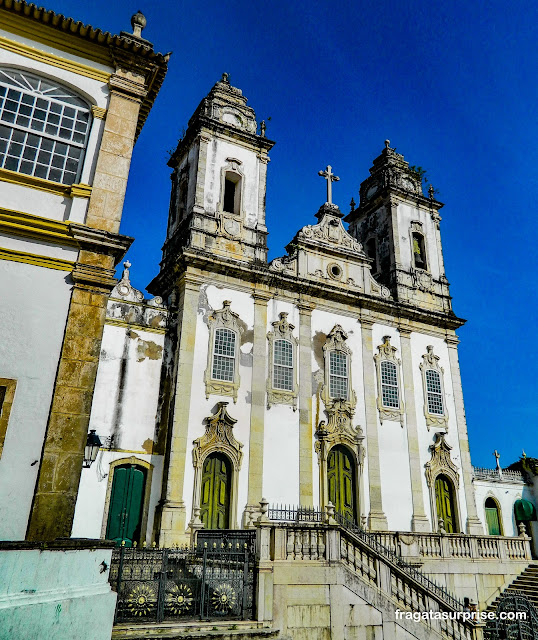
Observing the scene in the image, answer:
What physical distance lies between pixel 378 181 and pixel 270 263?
30.7 feet

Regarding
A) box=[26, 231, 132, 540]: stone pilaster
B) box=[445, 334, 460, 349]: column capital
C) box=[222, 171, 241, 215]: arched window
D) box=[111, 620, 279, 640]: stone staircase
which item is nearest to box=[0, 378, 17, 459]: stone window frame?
box=[26, 231, 132, 540]: stone pilaster

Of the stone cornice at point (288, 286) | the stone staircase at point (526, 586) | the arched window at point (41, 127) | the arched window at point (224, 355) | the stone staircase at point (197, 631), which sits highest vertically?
the stone cornice at point (288, 286)

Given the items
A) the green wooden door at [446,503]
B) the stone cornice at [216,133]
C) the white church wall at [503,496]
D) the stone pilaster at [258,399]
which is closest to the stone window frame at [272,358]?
the stone pilaster at [258,399]

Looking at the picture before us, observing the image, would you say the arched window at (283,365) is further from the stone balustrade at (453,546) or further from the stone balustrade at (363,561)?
the stone balustrade at (363,561)

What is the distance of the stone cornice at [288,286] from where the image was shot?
56.1 ft

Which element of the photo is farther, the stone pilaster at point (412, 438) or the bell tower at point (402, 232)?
the bell tower at point (402, 232)

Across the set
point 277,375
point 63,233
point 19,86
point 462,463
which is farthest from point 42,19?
point 462,463

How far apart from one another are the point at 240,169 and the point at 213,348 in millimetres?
7371

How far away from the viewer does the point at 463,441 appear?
66.9 feet

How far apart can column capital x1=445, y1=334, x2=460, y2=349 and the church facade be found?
0.14 meters

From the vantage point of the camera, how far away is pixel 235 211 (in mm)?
19234

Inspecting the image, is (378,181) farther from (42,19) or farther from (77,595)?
(77,595)

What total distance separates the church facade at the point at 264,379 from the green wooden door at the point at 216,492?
43mm

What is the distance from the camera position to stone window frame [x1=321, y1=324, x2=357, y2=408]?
18016 mm
